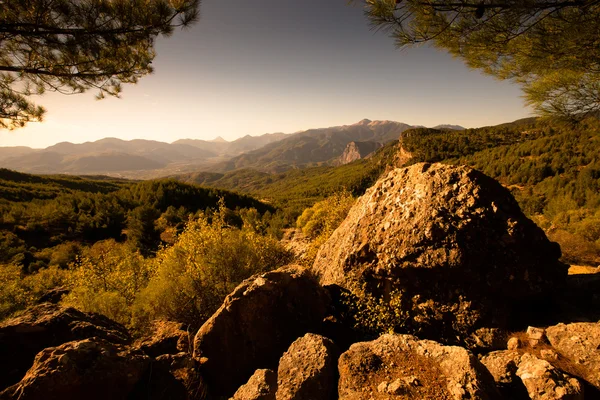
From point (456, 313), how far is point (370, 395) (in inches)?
161

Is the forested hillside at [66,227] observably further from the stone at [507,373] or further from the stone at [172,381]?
the stone at [507,373]

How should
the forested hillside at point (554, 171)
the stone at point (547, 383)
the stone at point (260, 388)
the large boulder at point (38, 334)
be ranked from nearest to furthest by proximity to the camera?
the stone at point (547, 383), the stone at point (260, 388), the large boulder at point (38, 334), the forested hillside at point (554, 171)

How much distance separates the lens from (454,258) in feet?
23.1

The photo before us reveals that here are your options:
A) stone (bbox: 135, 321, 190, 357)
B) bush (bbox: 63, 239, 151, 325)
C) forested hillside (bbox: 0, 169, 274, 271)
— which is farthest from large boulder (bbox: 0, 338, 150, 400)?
forested hillside (bbox: 0, 169, 274, 271)

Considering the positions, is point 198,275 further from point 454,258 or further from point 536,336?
point 536,336

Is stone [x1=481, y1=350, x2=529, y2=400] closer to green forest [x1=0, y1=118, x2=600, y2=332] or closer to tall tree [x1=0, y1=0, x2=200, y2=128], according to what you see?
green forest [x1=0, y1=118, x2=600, y2=332]

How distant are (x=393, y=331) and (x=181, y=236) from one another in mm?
10804

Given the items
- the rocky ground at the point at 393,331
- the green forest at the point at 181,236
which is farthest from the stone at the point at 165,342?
the green forest at the point at 181,236

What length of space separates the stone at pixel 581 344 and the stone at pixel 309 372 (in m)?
5.37

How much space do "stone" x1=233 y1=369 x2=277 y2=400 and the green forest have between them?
549 cm

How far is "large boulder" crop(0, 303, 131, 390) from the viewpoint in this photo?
621 cm

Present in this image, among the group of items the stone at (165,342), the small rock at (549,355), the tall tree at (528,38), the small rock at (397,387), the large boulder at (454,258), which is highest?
the tall tree at (528,38)

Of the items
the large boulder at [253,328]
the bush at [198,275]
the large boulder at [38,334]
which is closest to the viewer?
the large boulder at [38,334]

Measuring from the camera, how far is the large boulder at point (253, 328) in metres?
7.41
